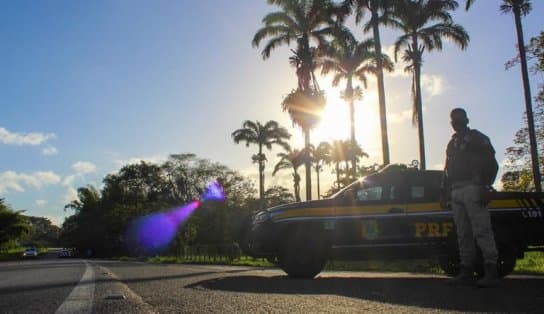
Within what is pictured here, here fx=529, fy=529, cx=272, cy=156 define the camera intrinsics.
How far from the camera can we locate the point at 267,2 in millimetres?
31203

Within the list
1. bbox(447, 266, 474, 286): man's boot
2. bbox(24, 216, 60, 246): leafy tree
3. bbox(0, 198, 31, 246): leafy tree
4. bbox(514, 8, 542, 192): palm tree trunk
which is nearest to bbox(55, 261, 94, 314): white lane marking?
bbox(447, 266, 474, 286): man's boot

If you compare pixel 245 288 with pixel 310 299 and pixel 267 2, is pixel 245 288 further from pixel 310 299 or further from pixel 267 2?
pixel 267 2

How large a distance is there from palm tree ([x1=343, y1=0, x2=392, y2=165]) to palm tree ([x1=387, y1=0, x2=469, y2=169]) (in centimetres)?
208

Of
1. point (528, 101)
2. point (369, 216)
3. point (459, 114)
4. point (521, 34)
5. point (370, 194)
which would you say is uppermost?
point (521, 34)

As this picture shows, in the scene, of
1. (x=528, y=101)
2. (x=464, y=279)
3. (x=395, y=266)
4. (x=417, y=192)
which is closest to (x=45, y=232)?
(x=528, y=101)

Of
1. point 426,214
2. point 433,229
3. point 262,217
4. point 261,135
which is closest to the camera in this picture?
point 433,229

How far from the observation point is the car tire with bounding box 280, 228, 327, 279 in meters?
8.87

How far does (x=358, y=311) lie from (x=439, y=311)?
628 mm

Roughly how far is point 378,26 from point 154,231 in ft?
123

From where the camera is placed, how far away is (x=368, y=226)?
8945 millimetres

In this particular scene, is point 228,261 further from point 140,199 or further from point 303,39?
point 140,199

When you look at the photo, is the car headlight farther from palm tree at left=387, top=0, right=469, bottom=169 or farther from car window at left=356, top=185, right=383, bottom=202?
palm tree at left=387, top=0, right=469, bottom=169

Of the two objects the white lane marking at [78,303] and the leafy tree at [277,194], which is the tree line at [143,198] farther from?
the white lane marking at [78,303]

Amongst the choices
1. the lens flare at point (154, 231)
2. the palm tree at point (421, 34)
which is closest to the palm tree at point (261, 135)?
the lens flare at point (154, 231)
